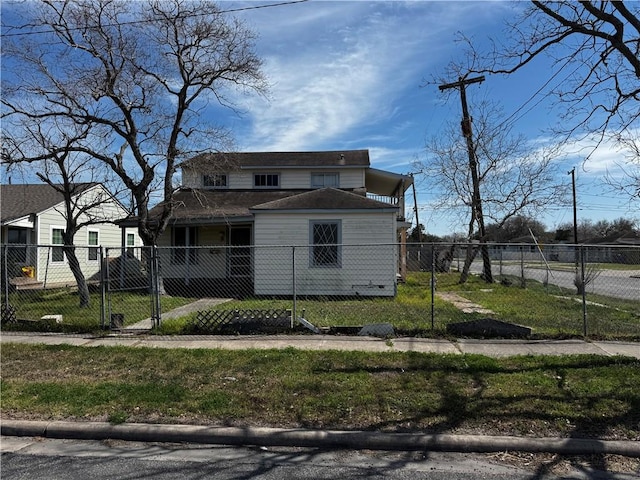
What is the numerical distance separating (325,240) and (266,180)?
788 centimetres

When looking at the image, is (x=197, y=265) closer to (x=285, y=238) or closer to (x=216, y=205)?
(x=216, y=205)

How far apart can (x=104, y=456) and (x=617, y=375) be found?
6.18 m

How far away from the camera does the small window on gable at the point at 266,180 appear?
2241 centimetres

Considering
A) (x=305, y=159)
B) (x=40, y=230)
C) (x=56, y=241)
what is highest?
(x=305, y=159)

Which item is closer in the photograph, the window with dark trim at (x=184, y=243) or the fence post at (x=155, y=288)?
the fence post at (x=155, y=288)

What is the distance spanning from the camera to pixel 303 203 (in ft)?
52.4

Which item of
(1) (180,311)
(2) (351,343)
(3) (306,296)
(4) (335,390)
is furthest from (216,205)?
(4) (335,390)

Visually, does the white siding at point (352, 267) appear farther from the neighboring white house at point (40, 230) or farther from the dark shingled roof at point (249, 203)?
the neighboring white house at point (40, 230)

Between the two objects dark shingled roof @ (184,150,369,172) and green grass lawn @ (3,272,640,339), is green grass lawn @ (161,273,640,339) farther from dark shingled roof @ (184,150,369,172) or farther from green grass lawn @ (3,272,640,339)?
dark shingled roof @ (184,150,369,172)

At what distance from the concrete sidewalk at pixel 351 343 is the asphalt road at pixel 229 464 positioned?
336cm

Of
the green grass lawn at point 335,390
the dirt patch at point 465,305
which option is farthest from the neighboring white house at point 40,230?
the green grass lawn at point 335,390

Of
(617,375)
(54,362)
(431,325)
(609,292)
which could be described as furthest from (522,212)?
(54,362)

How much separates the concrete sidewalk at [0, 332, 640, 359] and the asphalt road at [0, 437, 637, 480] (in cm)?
336

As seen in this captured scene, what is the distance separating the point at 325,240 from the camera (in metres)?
15.7
